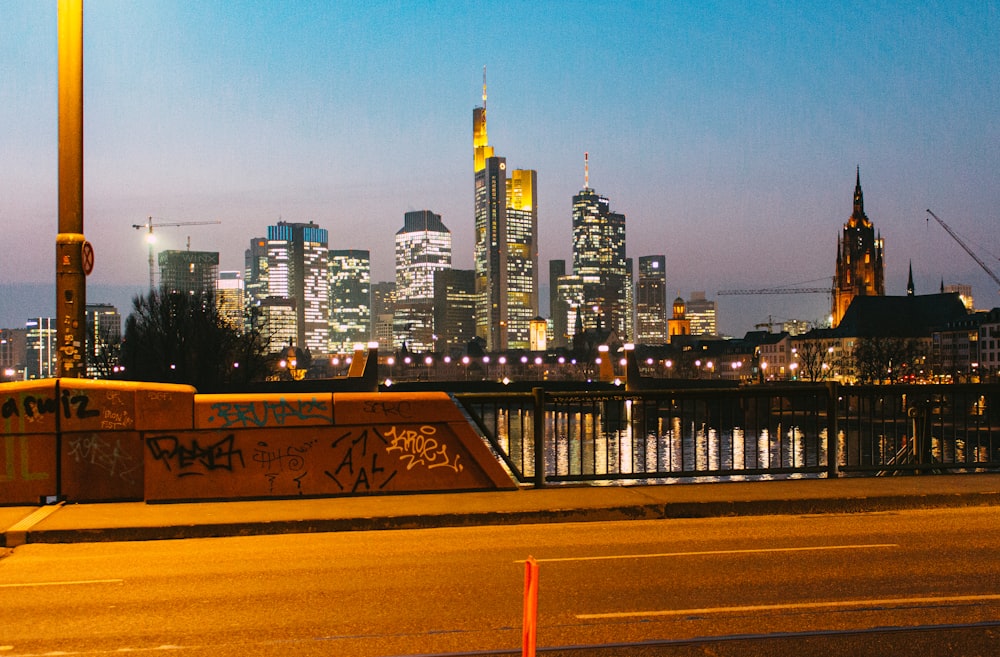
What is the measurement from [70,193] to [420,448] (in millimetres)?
5373

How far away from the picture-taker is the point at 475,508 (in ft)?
37.9

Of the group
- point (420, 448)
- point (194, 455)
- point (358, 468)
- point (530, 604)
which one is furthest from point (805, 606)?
point (194, 455)

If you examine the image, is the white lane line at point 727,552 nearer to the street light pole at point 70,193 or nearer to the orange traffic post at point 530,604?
the orange traffic post at point 530,604

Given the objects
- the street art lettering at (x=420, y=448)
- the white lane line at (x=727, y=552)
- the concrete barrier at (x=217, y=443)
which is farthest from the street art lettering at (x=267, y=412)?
the white lane line at (x=727, y=552)

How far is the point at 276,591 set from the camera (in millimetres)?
8219

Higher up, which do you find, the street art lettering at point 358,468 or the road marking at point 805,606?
the street art lettering at point 358,468

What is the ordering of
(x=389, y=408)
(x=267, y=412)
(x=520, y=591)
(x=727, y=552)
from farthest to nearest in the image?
(x=389, y=408), (x=267, y=412), (x=727, y=552), (x=520, y=591)

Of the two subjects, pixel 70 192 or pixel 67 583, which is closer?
pixel 67 583

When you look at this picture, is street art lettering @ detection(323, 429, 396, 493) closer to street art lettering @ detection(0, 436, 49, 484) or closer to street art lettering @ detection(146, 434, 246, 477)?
street art lettering @ detection(146, 434, 246, 477)

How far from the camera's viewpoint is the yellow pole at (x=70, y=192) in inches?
471

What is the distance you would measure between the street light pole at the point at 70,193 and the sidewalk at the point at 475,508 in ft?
6.81

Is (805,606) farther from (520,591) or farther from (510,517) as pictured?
(510,517)

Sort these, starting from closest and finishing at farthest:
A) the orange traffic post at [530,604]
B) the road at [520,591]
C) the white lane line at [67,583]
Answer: the orange traffic post at [530,604] < the road at [520,591] < the white lane line at [67,583]

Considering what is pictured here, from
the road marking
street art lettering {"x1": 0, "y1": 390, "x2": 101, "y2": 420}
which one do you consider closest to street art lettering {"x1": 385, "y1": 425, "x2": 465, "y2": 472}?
street art lettering {"x1": 0, "y1": 390, "x2": 101, "y2": 420}
